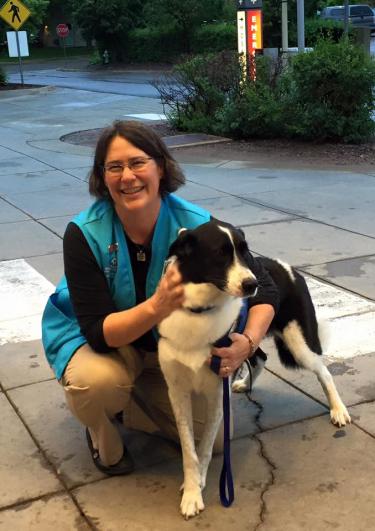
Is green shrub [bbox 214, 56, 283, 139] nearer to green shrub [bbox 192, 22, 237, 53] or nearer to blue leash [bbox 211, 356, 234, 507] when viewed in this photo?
blue leash [bbox 211, 356, 234, 507]

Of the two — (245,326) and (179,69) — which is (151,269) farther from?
(179,69)

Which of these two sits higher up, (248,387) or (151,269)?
(151,269)

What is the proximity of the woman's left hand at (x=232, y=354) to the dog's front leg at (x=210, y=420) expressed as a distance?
0.07 metres

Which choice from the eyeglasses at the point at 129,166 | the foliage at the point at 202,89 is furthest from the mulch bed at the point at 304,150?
the eyeglasses at the point at 129,166

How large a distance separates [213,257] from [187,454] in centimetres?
92

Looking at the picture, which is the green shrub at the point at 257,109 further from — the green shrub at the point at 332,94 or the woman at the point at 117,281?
the woman at the point at 117,281

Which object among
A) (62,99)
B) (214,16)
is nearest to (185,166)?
(62,99)

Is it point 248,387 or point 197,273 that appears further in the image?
point 248,387

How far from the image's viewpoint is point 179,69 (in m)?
13.8

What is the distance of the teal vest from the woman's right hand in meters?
0.45

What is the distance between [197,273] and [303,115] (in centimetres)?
973

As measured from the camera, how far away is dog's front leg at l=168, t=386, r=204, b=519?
2.86m

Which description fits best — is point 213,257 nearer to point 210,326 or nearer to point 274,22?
point 210,326

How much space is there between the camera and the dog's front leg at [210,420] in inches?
113
